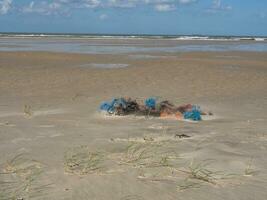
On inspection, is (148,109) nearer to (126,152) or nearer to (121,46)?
(126,152)

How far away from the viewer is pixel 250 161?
4.69 metres

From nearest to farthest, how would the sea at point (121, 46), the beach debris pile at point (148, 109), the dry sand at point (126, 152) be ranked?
the dry sand at point (126, 152)
the beach debris pile at point (148, 109)
the sea at point (121, 46)

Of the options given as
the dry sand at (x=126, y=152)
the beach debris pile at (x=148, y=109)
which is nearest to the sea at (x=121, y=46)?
the dry sand at (x=126, y=152)

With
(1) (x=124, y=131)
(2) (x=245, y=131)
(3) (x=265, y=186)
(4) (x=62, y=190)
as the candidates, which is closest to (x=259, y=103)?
(2) (x=245, y=131)

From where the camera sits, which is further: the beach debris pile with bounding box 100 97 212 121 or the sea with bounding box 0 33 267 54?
the sea with bounding box 0 33 267 54

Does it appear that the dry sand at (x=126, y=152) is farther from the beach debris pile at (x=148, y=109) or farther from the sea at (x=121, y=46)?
the sea at (x=121, y=46)

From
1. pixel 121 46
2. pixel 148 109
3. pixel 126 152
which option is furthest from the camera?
pixel 121 46

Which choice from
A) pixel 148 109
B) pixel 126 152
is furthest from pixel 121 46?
pixel 126 152

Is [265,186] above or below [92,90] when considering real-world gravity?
A: above

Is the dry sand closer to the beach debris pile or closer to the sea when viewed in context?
the beach debris pile

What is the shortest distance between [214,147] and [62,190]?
1969 mm

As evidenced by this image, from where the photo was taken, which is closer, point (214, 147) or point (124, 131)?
point (214, 147)

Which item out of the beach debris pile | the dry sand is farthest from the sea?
the beach debris pile

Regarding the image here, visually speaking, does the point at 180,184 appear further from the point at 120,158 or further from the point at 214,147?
the point at 214,147
